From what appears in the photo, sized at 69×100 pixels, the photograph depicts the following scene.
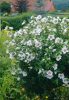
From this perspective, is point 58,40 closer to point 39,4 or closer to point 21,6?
point 21,6

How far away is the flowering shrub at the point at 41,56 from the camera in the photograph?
591 cm

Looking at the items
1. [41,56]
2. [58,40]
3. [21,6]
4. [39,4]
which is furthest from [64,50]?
[39,4]

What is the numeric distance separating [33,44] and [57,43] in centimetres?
30

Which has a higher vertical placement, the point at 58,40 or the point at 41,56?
the point at 58,40

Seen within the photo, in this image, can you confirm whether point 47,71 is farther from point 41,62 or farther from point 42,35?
point 42,35

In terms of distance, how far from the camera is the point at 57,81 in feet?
19.4

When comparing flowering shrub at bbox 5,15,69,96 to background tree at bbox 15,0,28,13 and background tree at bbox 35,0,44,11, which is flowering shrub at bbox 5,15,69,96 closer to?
background tree at bbox 15,0,28,13

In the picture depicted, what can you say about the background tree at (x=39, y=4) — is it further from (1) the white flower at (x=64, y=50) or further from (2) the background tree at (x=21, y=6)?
(1) the white flower at (x=64, y=50)

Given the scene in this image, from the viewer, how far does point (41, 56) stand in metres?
5.96

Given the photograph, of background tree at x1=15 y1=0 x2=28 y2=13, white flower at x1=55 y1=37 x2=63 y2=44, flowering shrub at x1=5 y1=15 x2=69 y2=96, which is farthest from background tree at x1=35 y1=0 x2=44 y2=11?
white flower at x1=55 y1=37 x2=63 y2=44

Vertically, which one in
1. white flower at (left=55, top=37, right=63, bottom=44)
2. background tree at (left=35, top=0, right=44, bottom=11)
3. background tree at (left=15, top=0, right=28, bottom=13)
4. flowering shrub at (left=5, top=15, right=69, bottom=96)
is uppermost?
white flower at (left=55, top=37, right=63, bottom=44)

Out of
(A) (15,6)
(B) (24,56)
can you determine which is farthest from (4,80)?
(A) (15,6)

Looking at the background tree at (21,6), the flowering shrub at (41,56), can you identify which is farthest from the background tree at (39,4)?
the flowering shrub at (41,56)

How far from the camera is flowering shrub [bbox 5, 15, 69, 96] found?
19.4ft
